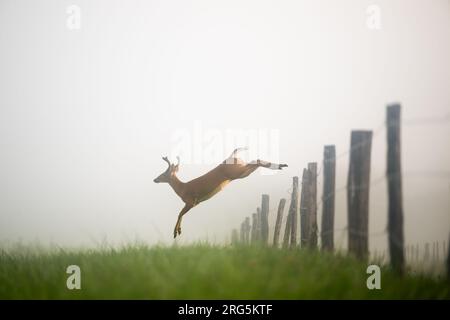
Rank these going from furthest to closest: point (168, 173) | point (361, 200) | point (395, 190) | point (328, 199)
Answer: point (168, 173)
point (328, 199)
point (361, 200)
point (395, 190)

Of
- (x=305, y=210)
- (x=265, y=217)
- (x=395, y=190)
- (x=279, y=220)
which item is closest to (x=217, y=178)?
(x=305, y=210)

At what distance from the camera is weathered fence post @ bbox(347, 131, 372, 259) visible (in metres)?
3.79

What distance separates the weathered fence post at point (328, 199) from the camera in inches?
185

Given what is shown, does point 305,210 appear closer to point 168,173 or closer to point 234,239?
point 234,239

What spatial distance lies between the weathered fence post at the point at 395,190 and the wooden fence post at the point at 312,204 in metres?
1.74


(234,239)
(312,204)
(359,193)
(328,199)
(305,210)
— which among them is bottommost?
(234,239)

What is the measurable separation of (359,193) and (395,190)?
541 millimetres

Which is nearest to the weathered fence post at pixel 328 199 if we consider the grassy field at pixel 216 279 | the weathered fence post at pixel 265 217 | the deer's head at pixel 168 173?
the grassy field at pixel 216 279

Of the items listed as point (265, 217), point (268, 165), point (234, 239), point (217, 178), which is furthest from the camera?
point (265, 217)

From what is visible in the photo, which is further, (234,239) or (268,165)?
(268,165)

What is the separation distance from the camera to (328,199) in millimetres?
4734

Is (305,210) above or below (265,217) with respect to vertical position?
above
